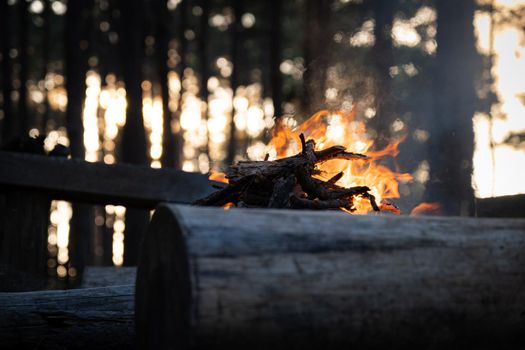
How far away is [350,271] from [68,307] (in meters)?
2.03

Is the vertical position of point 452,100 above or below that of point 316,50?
below

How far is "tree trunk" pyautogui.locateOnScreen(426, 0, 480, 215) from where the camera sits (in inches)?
325

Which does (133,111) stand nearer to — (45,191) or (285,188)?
(45,191)

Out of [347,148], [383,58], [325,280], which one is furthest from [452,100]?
[325,280]

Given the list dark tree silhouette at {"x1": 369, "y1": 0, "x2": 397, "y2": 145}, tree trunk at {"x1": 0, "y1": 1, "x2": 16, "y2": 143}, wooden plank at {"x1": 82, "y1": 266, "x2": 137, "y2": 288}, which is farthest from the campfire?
tree trunk at {"x1": 0, "y1": 1, "x2": 16, "y2": 143}

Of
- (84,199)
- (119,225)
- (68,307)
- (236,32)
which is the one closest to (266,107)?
(236,32)

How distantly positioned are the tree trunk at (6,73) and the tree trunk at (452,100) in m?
13.0

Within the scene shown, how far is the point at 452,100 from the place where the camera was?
8500 millimetres

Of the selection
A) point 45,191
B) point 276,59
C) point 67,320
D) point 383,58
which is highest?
point 276,59

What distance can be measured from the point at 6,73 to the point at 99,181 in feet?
43.4

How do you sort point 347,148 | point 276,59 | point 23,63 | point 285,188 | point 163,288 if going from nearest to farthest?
point 163,288
point 285,188
point 347,148
point 276,59
point 23,63

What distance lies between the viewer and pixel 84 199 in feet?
22.1

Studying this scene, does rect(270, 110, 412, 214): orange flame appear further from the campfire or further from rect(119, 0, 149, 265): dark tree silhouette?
rect(119, 0, 149, 265): dark tree silhouette

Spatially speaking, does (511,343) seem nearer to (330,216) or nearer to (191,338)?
(330,216)
